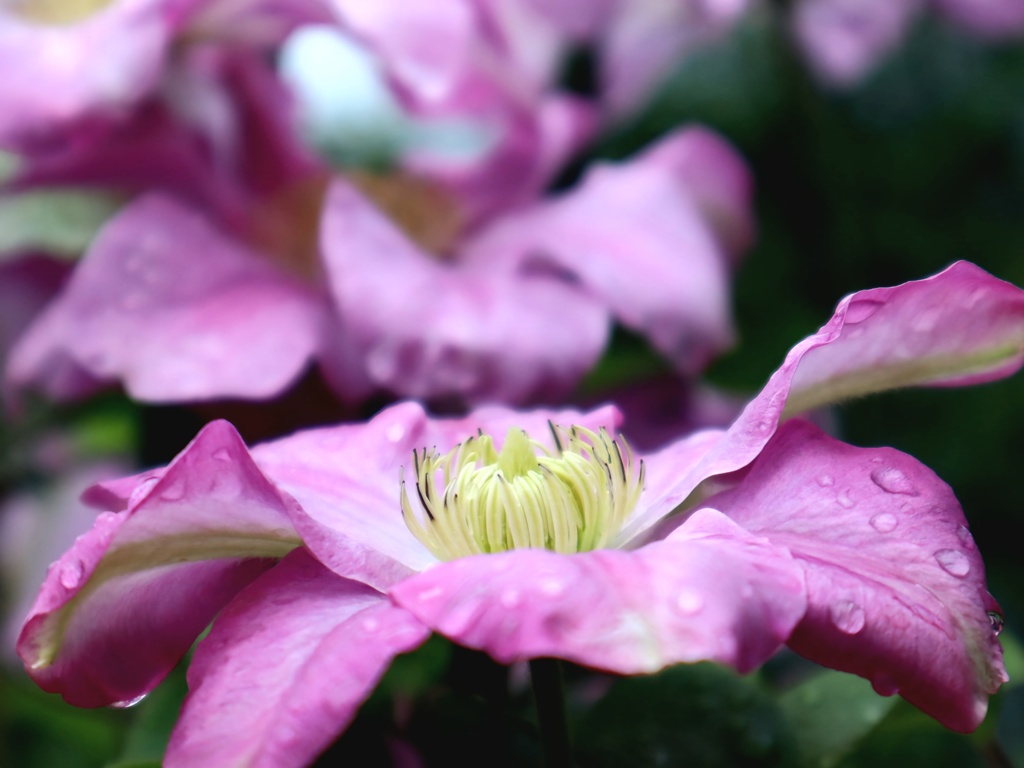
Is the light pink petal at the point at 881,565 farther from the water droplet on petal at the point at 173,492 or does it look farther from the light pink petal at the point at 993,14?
the light pink petal at the point at 993,14

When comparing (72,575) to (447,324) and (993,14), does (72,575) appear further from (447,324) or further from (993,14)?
(993,14)

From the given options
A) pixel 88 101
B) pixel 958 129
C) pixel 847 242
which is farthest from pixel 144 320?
pixel 958 129

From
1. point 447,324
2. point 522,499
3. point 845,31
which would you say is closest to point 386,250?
Answer: point 447,324

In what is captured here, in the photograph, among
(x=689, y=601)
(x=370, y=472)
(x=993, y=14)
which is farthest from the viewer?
(x=993, y=14)

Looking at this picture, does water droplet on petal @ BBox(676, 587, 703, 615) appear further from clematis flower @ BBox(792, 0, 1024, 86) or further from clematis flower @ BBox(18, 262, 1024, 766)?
clematis flower @ BBox(792, 0, 1024, 86)

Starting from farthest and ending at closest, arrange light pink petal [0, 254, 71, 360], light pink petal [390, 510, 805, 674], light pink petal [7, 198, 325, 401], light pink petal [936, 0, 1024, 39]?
1. light pink petal [936, 0, 1024, 39]
2. light pink petal [0, 254, 71, 360]
3. light pink petal [7, 198, 325, 401]
4. light pink petal [390, 510, 805, 674]

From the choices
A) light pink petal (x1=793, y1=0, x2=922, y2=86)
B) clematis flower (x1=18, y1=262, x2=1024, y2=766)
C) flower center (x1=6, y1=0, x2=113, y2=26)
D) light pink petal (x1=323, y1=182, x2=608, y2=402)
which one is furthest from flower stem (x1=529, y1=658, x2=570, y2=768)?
light pink petal (x1=793, y1=0, x2=922, y2=86)

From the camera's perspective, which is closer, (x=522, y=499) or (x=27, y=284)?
(x=522, y=499)
